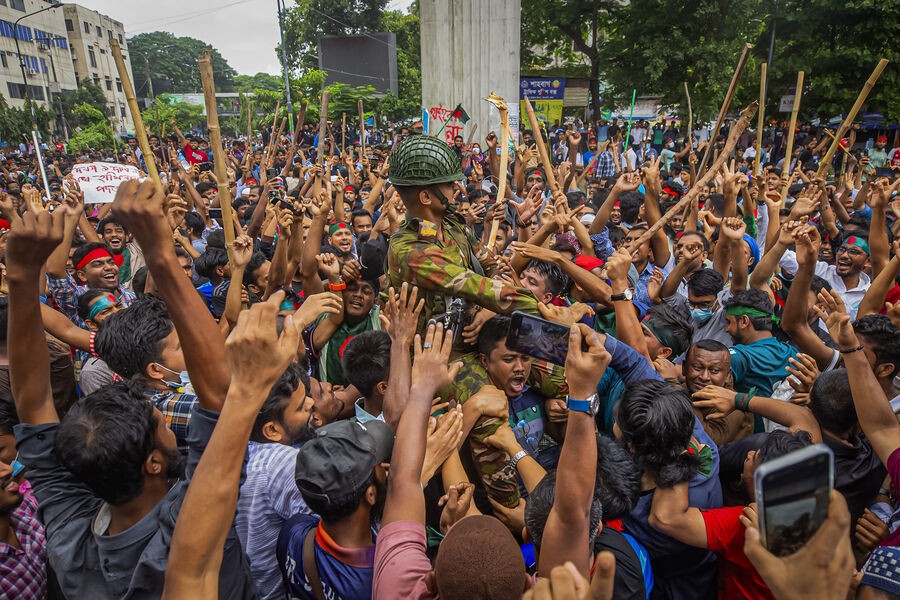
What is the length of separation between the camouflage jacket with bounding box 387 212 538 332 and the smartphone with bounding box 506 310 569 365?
11.2 inches

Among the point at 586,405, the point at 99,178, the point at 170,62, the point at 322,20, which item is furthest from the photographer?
the point at 170,62

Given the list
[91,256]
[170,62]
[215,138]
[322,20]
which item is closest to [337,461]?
[215,138]

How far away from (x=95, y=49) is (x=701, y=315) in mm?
82837

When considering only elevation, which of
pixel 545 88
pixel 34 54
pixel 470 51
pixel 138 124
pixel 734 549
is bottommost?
pixel 734 549

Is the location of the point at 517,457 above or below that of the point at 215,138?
below

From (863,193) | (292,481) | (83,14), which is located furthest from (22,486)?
(83,14)

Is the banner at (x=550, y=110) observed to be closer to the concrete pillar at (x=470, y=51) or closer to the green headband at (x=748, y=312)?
the concrete pillar at (x=470, y=51)

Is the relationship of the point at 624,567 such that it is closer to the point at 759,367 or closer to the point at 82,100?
the point at 759,367

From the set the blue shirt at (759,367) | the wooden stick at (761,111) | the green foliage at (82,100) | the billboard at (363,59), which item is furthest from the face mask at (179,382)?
the green foliage at (82,100)

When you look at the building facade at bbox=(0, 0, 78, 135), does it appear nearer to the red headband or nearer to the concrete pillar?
the concrete pillar

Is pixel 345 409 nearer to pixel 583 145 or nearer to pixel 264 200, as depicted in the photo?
pixel 264 200

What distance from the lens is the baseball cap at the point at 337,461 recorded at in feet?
6.54

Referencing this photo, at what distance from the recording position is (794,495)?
42.4 inches

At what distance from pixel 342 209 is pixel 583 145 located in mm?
16466
